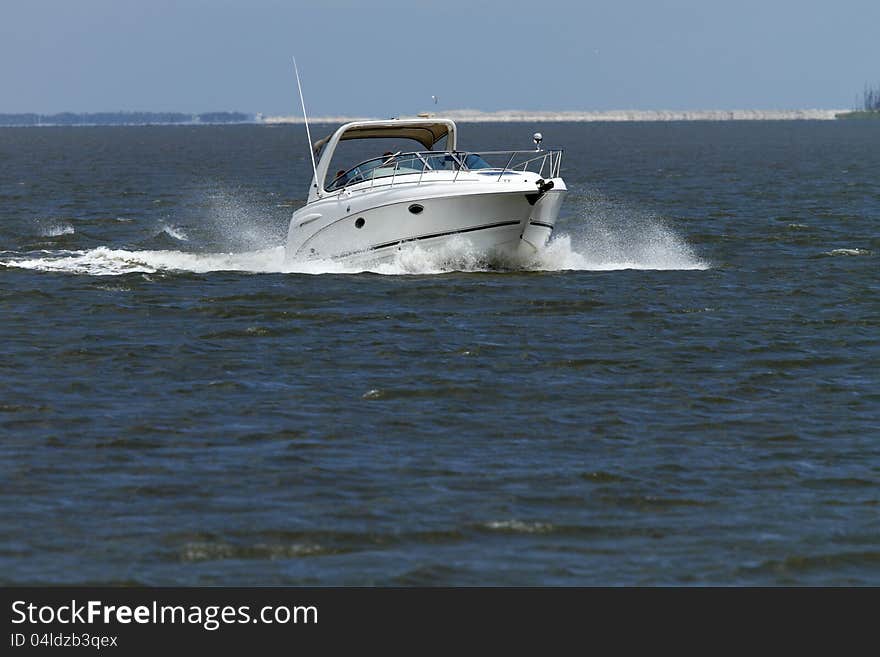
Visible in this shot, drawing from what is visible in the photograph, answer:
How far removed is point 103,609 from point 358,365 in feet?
27.9

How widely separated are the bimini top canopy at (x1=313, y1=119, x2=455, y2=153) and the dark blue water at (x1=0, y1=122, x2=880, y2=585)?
2.53m

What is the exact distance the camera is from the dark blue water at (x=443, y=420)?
36.1 ft

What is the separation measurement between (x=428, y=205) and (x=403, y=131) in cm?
384

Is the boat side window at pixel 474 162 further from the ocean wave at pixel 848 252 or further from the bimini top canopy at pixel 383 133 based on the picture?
the ocean wave at pixel 848 252

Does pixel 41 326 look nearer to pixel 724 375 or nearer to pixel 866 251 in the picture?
pixel 724 375

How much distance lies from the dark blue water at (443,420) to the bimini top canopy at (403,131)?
2.53 metres

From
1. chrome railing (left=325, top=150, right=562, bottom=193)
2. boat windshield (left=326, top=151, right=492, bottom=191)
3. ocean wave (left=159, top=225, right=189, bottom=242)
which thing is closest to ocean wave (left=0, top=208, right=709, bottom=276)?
ocean wave (left=159, top=225, right=189, bottom=242)

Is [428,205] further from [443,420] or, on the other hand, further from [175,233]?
[175,233]

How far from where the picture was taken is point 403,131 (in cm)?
2795

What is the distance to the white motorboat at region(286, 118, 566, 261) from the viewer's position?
2455cm

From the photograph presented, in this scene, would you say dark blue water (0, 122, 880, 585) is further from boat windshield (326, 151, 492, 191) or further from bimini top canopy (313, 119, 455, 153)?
bimini top canopy (313, 119, 455, 153)

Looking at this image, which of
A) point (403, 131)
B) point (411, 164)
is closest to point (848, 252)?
point (403, 131)

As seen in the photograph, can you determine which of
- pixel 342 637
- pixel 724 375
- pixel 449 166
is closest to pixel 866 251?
pixel 449 166

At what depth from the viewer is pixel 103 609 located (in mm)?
9453
